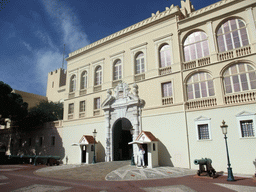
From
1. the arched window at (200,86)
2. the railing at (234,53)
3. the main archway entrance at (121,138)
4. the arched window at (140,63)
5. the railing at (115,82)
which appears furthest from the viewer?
the railing at (115,82)

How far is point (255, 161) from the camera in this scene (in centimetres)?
1248

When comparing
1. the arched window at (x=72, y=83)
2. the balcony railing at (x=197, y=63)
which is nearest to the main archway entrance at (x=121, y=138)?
the balcony railing at (x=197, y=63)

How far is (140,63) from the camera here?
20.3m

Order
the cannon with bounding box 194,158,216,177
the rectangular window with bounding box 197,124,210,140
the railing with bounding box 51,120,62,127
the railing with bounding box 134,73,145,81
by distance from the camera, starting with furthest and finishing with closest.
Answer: the railing with bounding box 51,120,62,127 < the railing with bounding box 134,73,145,81 < the rectangular window with bounding box 197,124,210,140 < the cannon with bounding box 194,158,216,177

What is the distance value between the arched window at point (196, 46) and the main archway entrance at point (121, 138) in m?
9.10

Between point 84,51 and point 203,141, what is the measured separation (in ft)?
60.1

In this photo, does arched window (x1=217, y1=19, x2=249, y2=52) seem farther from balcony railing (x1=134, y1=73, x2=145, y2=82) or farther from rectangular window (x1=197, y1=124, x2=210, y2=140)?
balcony railing (x1=134, y1=73, x2=145, y2=82)

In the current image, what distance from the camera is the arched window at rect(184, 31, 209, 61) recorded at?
16656 millimetres

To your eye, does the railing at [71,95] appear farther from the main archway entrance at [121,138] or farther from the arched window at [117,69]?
the main archway entrance at [121,138]

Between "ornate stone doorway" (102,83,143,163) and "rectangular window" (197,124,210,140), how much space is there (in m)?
5.36

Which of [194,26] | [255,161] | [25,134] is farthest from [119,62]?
[25,134]

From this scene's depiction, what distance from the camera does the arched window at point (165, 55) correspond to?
60.4 feet

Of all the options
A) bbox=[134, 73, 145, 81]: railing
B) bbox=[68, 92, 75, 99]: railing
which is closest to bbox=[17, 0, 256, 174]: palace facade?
bbox=[134, 73, 145, 81]: railing

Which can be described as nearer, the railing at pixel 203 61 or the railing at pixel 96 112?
the railing at pixel 203 61
